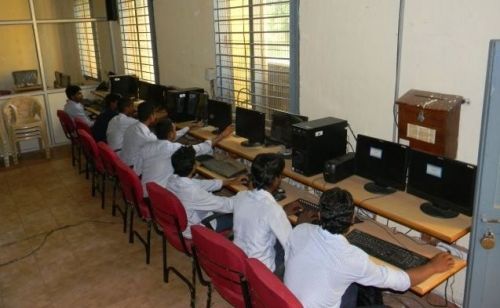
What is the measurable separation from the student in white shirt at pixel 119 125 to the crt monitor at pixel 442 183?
3226 millimetres

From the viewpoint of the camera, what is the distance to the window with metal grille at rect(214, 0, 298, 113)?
153 inches

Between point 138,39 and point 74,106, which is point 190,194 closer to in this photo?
point 74,106

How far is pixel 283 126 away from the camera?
3.71m

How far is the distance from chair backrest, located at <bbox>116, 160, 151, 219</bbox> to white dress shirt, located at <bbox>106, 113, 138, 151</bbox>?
4.47 ft

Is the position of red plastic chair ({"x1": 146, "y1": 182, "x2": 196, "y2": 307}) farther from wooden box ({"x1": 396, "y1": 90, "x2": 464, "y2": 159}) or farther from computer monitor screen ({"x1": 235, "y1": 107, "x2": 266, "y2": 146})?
wooden box ({"x1": 396, "y1": 90, "x2": 464, "y2": 159})

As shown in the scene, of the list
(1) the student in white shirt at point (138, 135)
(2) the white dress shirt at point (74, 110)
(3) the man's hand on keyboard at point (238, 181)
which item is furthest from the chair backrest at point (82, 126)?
(3) the man's hand on keyboard at point (238, 181)

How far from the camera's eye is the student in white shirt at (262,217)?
2.40 m

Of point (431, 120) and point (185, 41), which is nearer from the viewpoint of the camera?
point (431, 120)

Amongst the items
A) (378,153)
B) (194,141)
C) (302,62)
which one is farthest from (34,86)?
(378,153)

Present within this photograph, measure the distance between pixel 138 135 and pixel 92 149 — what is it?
2.03 ft

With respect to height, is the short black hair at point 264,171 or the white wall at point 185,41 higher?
the white wall at point 185,41

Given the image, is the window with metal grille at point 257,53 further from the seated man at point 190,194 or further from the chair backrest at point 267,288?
the chair backrest at point 267,288

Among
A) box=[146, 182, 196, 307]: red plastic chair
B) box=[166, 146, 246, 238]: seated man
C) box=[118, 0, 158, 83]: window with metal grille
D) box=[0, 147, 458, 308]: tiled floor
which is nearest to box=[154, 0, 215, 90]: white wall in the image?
box=[118, 0, 158, 83]: window with metal grille

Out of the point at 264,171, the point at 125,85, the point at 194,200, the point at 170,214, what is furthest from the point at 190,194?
the point at 125,85
